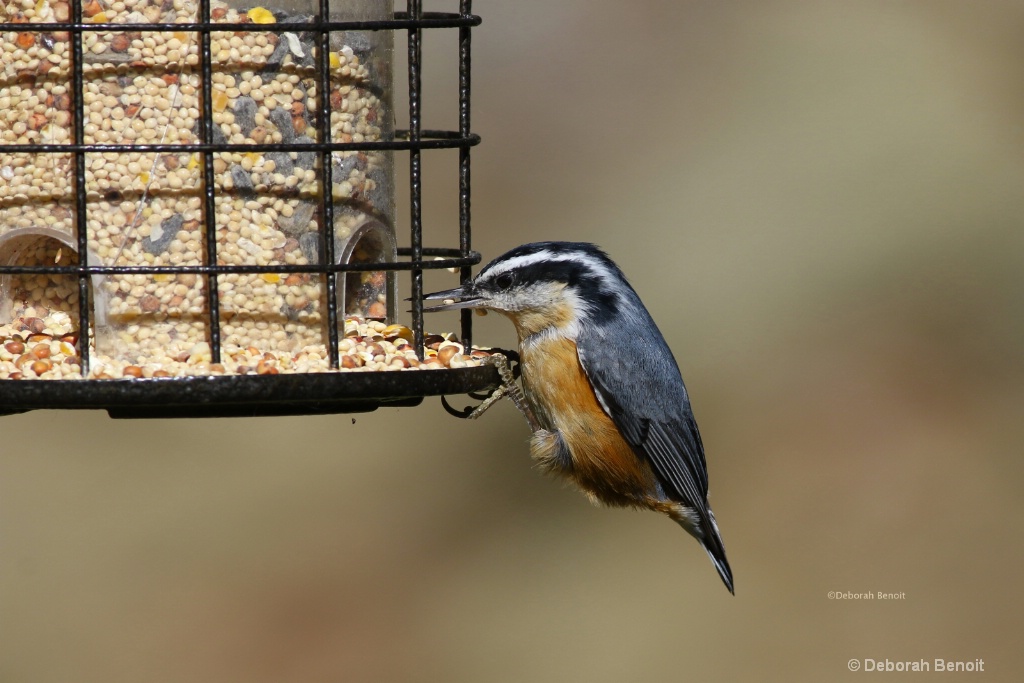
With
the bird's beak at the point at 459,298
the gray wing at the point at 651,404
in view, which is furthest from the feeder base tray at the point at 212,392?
the gray wing at the point at 651,404

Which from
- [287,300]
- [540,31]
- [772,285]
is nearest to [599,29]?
[540,31]

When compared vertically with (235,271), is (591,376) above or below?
below

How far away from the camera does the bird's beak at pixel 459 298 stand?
500 cm

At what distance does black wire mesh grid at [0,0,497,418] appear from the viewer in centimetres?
389

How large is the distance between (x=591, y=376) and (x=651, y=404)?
0.35m

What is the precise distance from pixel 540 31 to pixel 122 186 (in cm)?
567

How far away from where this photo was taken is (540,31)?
9.41 metres

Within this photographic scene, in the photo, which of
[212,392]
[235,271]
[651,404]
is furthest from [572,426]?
[212,392]

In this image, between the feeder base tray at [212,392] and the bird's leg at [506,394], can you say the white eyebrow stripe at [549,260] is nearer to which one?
the bird's leg at [506,394]

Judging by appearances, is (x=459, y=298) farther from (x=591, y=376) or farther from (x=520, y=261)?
(x=591, y=376)

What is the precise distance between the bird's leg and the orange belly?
0.18 ft

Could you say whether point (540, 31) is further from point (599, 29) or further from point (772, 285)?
point (772, 285)

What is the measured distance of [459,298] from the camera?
5176mm

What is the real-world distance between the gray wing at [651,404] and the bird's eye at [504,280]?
0.43 meters
